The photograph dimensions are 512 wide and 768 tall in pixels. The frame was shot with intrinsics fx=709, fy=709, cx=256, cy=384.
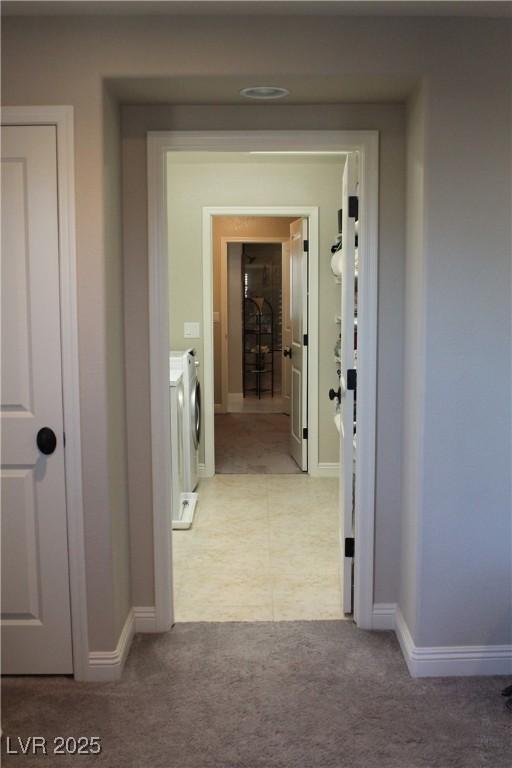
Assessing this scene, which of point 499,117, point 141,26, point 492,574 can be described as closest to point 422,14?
point 499,117

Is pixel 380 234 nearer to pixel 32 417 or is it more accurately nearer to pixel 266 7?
pixel 266 7

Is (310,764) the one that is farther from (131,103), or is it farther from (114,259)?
(131,103)

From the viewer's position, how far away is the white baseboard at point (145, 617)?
307cm

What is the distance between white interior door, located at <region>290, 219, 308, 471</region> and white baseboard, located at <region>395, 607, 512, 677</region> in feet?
10.1

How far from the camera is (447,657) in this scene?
8.89 feet

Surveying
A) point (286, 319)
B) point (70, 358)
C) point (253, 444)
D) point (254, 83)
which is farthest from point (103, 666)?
point (286, 319)

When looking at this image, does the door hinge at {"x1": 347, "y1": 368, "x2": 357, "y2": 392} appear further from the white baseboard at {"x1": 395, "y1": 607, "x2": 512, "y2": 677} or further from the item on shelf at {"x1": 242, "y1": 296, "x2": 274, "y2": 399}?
the item on shelf at {"x1": 242, "y1": 296, "x2": 274, "y2": 399}

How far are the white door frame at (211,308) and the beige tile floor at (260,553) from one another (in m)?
0.29

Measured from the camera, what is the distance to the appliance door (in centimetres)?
510

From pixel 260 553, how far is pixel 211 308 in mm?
2209

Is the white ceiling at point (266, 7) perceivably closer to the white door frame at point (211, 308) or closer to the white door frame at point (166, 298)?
the white door frame at point (166, 298)

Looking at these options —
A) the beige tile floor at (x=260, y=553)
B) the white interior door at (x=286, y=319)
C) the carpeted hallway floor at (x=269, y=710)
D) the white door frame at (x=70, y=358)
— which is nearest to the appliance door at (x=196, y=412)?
the beige tile floor at (x=260, y=553)

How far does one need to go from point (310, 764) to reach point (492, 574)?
0.98 metres

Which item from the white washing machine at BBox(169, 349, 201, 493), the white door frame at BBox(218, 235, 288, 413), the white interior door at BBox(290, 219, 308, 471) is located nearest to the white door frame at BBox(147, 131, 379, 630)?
the white washing machine at BBox(169, 349, 201, 493)
